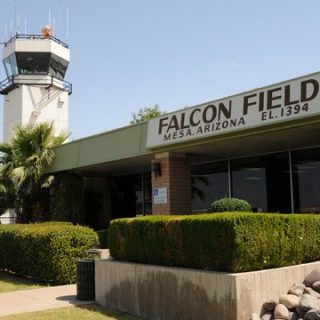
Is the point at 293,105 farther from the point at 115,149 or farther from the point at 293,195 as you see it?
the point at 115,149

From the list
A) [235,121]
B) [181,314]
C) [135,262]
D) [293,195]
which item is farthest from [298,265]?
[293,195]

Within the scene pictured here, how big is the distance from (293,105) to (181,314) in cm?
476

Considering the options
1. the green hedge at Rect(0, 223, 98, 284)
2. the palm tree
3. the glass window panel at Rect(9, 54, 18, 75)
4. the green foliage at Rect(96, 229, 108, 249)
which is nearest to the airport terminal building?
the palm tree

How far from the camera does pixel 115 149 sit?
14.9 m

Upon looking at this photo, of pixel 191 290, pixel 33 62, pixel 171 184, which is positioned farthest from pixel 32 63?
pixel 191 290

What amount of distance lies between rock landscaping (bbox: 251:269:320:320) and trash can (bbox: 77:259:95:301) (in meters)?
3.80

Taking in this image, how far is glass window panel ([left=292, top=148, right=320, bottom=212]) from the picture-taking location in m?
12.8

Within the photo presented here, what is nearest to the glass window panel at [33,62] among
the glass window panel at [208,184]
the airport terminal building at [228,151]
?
the airport terminal building at [228,151]

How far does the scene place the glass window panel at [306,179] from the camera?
12.8 m

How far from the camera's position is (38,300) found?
9.78 m

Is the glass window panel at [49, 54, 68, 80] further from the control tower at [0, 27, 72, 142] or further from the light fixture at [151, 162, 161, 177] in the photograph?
the light fixture at [151, 162, 161, 177]

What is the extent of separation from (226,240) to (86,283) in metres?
3.65

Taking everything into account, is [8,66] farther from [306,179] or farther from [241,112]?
[241,112]

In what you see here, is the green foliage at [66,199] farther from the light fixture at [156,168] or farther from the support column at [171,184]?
the light fixture at [156,168]
